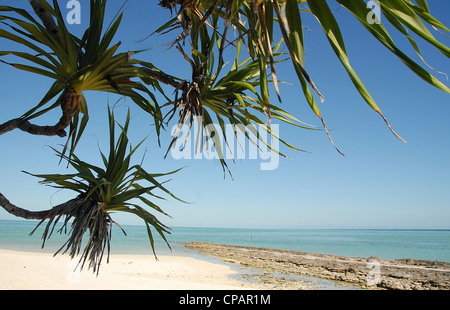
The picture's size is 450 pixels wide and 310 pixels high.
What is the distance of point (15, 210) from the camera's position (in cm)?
164

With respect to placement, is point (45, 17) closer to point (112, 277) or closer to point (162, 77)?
point (162, 77)

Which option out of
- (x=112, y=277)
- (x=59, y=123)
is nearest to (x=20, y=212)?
(x=59, y=123)

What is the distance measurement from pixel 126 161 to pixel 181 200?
17.4 inches

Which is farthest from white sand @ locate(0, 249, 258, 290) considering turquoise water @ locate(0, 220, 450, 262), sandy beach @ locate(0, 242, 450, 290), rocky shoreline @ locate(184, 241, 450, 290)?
turquoise water @ locate(0, 220, 450, 262)

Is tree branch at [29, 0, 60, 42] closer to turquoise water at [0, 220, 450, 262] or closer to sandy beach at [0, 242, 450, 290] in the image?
sandy beach at [0, 242, 450, 290]

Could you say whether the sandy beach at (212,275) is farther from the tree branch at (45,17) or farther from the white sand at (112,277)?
the tree branch at (45,17)

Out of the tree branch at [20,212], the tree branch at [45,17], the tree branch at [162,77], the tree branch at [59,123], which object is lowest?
the tree branch at [20,212]

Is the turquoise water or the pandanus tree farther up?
the pandanus tree

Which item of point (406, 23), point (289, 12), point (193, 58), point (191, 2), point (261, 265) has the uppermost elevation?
point (191, 2)

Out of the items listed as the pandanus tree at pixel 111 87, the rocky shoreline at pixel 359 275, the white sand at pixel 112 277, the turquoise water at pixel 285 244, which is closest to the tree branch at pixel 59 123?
the pandanus tree at pixel 111 87

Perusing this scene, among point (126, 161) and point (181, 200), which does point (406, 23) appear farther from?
point (126, 161)

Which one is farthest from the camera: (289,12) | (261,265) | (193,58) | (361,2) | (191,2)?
(261,265)
